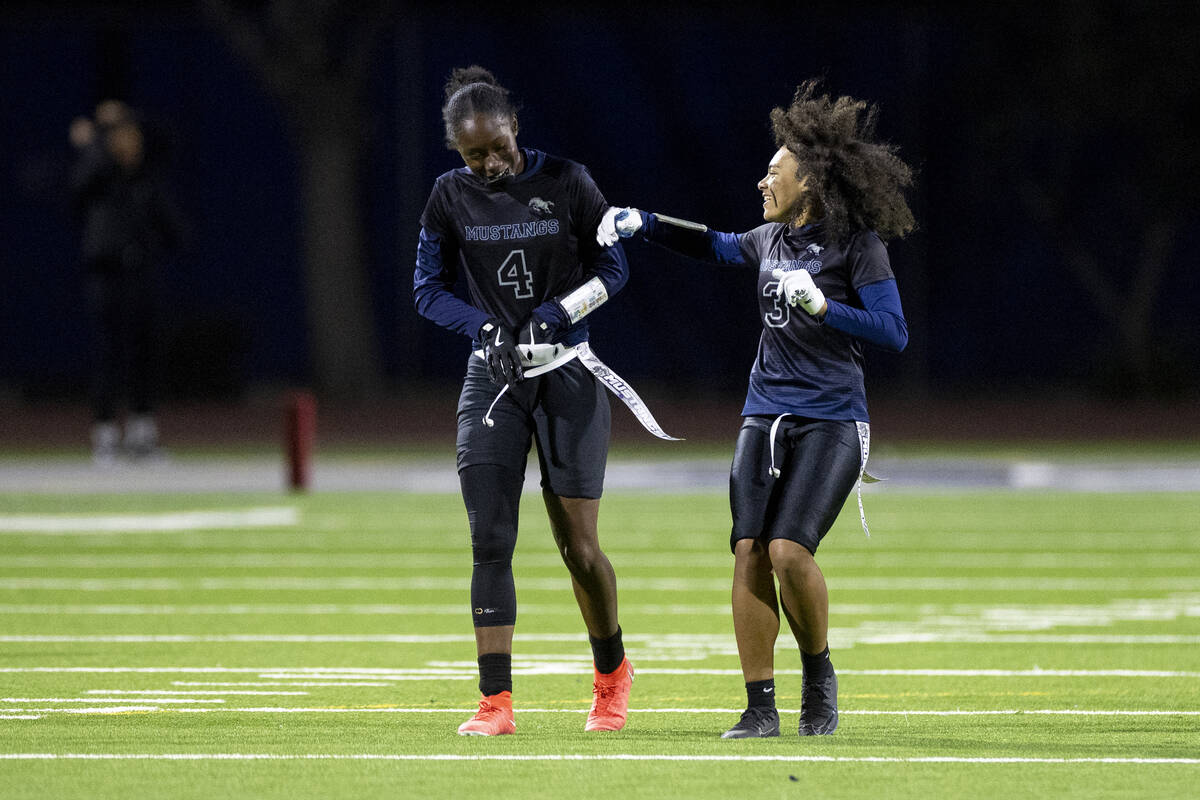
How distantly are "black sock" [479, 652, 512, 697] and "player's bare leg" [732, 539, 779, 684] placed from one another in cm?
81

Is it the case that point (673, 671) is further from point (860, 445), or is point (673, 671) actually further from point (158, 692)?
point (860, 445)

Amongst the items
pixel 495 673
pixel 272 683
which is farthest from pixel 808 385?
pixel 272 683

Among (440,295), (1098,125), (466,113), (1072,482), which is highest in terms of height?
(1098,125)

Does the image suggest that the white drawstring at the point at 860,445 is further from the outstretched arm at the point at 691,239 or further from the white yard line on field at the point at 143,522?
the white yard line on field at the point at 143,522

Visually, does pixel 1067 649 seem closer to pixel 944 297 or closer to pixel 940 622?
pixel 940 622

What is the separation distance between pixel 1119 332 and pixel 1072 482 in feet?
44.8

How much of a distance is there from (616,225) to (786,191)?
24.1 inches

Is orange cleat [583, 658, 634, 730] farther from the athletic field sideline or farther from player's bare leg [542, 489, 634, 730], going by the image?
the athletic field sideline

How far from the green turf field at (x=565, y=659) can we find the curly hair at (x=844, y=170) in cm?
179

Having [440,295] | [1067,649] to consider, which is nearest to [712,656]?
[1067,649]

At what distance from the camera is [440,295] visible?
788 cm

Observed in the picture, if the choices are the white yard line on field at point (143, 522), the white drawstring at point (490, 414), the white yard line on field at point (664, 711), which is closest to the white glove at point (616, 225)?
the white drawstring at point (490, 414)

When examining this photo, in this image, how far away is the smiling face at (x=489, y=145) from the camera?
7680 mm

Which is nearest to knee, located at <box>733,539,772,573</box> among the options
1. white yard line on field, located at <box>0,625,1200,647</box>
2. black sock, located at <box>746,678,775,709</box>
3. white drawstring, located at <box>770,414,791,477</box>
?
white drawstring, located at <box>770,414,791,477</box>
